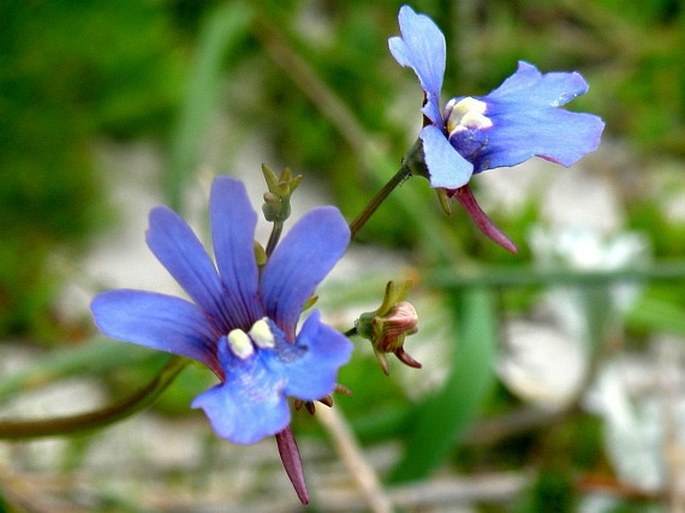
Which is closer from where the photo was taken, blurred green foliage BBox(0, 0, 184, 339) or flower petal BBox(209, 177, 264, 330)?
flower petal BBox(209, 177, 264, 330)

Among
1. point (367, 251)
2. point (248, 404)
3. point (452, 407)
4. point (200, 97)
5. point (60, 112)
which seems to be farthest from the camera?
point (367, 251)

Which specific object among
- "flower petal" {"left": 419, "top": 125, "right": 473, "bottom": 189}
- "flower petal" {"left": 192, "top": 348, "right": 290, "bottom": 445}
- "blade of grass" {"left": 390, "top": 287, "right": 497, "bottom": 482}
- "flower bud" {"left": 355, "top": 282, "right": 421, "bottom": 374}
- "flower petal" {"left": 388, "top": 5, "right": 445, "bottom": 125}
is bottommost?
"blade of grass" {"left": 390, "top": 287, "right": 497, "bottom": 482}

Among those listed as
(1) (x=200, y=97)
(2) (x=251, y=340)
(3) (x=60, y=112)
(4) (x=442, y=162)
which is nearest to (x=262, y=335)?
(2) (x=251, y=340)

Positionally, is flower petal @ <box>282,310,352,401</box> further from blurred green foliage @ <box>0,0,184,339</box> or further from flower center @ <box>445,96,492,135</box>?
blurred green foliage @ <box>0,0,184,339</box>

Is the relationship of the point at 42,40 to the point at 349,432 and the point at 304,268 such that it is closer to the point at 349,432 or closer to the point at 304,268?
the point at 349,432

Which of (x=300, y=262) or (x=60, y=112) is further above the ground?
(x=300, y=262)

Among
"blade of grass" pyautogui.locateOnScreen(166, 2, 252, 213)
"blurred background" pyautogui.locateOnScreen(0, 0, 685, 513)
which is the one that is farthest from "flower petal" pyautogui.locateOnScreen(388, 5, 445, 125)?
"blade of grass" pyautogui.locateOnScreen(166, 2, 252, 213)

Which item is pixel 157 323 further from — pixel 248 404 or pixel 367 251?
pixel 367 251

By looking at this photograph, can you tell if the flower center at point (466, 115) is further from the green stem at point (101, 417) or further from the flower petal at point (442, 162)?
the green stem at point (101, 417)

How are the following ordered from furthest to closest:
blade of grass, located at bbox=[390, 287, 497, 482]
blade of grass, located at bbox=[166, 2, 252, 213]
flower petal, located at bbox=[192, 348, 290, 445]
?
blade of grass, located at bbox=[166, 2, 252, 213]
blade of grass, located at bbox=[390, 287, 497, 482]
flower petal, located at bbox=[192, 348, 290, 445]
